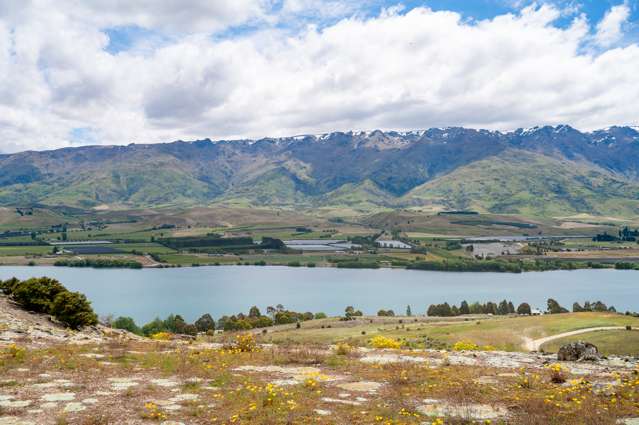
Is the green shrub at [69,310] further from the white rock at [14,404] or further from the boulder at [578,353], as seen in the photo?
the boulder at [578,353]

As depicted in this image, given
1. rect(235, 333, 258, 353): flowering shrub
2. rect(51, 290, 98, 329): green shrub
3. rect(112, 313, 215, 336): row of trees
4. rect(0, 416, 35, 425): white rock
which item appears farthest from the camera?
rect(112, 313, 215, 336): row of trees

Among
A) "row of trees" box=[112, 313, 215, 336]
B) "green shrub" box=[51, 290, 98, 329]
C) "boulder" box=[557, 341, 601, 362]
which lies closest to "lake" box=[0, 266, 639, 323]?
"row of trees" box=[112, 313, 215, 336]

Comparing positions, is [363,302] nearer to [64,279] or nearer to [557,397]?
[64,279]

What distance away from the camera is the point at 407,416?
38.8ft

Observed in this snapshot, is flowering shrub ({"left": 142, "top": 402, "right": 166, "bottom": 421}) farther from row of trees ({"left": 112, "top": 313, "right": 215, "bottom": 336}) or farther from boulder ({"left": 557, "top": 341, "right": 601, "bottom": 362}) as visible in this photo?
row of trees ({"left": 112, "top": 313, "right": 215, "bottom": 336})

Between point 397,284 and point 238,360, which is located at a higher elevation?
point 238,360

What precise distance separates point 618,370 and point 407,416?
8.96 metres

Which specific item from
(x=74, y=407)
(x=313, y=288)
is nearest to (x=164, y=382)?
(x=74, y=407)

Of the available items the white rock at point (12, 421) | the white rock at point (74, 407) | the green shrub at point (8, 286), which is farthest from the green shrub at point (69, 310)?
the white rock at point (12, 421)

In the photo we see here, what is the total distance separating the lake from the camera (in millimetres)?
127000

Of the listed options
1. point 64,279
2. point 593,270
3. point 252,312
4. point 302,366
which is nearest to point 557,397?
point 302,366

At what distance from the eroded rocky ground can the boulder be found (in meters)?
0.51

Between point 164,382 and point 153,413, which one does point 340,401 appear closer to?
point 153,413

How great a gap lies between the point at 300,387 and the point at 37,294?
69.0 ft
